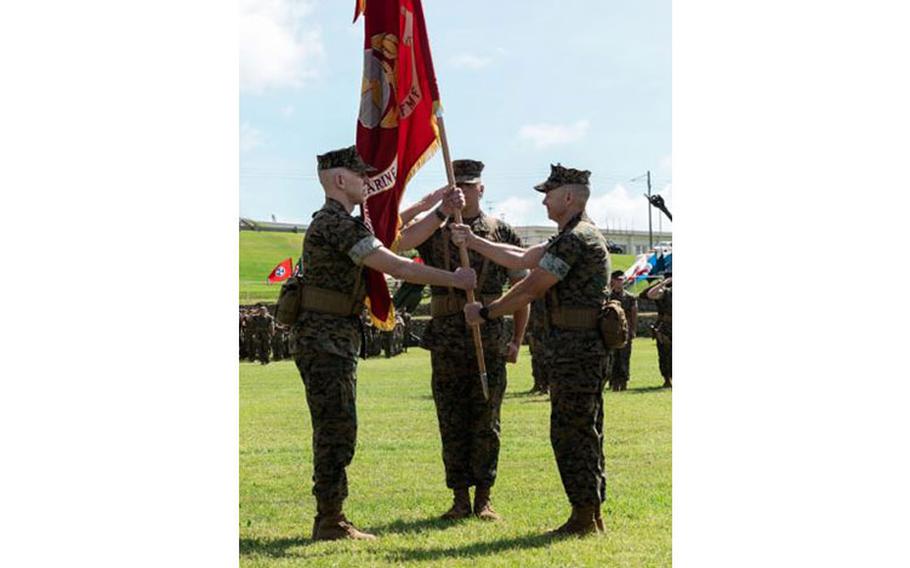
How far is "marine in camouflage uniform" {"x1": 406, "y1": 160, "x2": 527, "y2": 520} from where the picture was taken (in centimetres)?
761

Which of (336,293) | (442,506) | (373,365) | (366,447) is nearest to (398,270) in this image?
(336,293)

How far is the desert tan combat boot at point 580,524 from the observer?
6.77 meters

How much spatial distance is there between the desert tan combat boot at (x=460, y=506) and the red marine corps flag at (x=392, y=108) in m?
1.28

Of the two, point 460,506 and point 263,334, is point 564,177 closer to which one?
point 460,506

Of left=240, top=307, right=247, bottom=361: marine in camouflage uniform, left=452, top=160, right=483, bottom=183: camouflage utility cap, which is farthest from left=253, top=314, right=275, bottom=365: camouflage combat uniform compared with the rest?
left=452, top=160, right=483, bottom=183: camouflage utility cap

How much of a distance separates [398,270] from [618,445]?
5.49m

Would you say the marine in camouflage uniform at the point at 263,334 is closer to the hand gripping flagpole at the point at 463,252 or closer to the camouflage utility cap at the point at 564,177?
the hand gripping flagpole at the point at 463,252

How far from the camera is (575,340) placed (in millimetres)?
6836

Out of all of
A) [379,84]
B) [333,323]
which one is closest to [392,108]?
[379,84]

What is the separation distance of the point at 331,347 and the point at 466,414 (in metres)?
1.43

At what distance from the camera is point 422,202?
7.98m

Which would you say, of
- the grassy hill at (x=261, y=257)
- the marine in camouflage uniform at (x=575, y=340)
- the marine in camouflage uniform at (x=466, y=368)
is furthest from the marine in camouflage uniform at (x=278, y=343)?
the marine in camouflage uniform at (x=575, y=340)

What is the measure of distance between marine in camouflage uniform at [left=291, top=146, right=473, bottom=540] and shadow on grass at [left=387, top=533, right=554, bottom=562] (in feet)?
1.71

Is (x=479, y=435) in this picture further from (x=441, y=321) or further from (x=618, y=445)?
(x=618, y=445)
